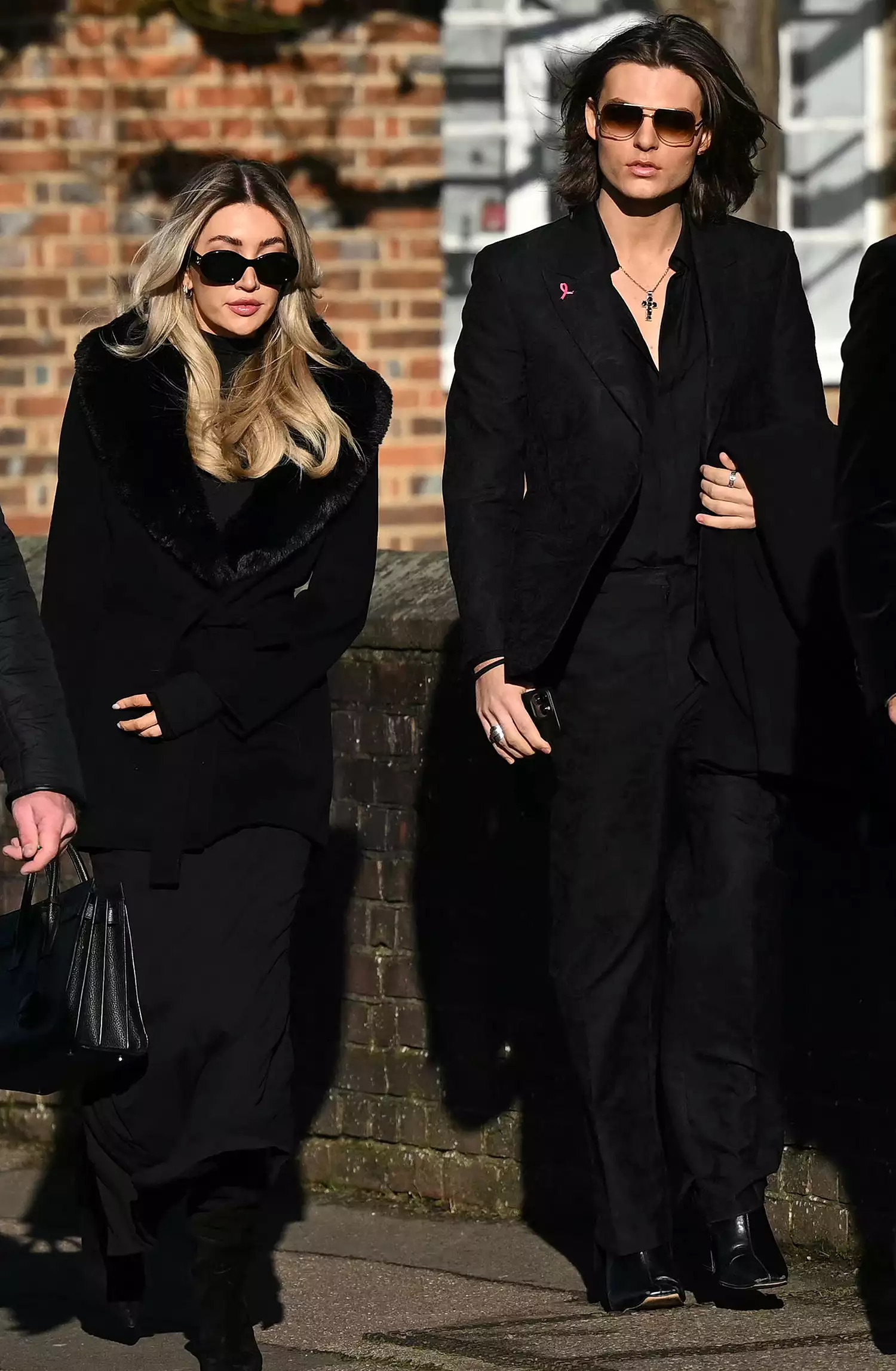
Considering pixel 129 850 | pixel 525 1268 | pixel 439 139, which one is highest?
pixel 439 139

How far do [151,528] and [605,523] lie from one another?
0.83 meters

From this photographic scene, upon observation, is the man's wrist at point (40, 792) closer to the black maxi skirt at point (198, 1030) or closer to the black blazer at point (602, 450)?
the black maxi skirt at point (198, 1030)

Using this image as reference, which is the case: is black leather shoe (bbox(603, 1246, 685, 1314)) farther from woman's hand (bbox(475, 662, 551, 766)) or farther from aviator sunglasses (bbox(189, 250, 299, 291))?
aviator sunglasses (bbox(189, 250, 299, 291))

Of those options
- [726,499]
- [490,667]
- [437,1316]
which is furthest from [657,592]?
[437,1316]

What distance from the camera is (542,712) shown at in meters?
4.94

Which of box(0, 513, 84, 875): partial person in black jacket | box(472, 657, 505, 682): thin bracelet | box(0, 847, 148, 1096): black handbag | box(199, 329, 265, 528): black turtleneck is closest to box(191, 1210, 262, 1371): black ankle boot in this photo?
box(0, 847, 148, 1096): black handbag

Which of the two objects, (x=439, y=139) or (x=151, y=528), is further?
(x=439, y=139)

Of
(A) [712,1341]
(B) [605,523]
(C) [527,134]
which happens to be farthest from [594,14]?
(A) [712,1341]

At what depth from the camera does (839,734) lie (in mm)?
4938

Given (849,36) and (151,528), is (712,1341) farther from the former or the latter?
(849,36)

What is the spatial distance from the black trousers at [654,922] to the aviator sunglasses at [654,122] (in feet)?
2.61

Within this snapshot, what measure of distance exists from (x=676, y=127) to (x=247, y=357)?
912 millimetres

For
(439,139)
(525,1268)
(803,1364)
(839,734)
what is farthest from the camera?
(439,139)

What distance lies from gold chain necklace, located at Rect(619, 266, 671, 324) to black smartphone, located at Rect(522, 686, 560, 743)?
744mm
